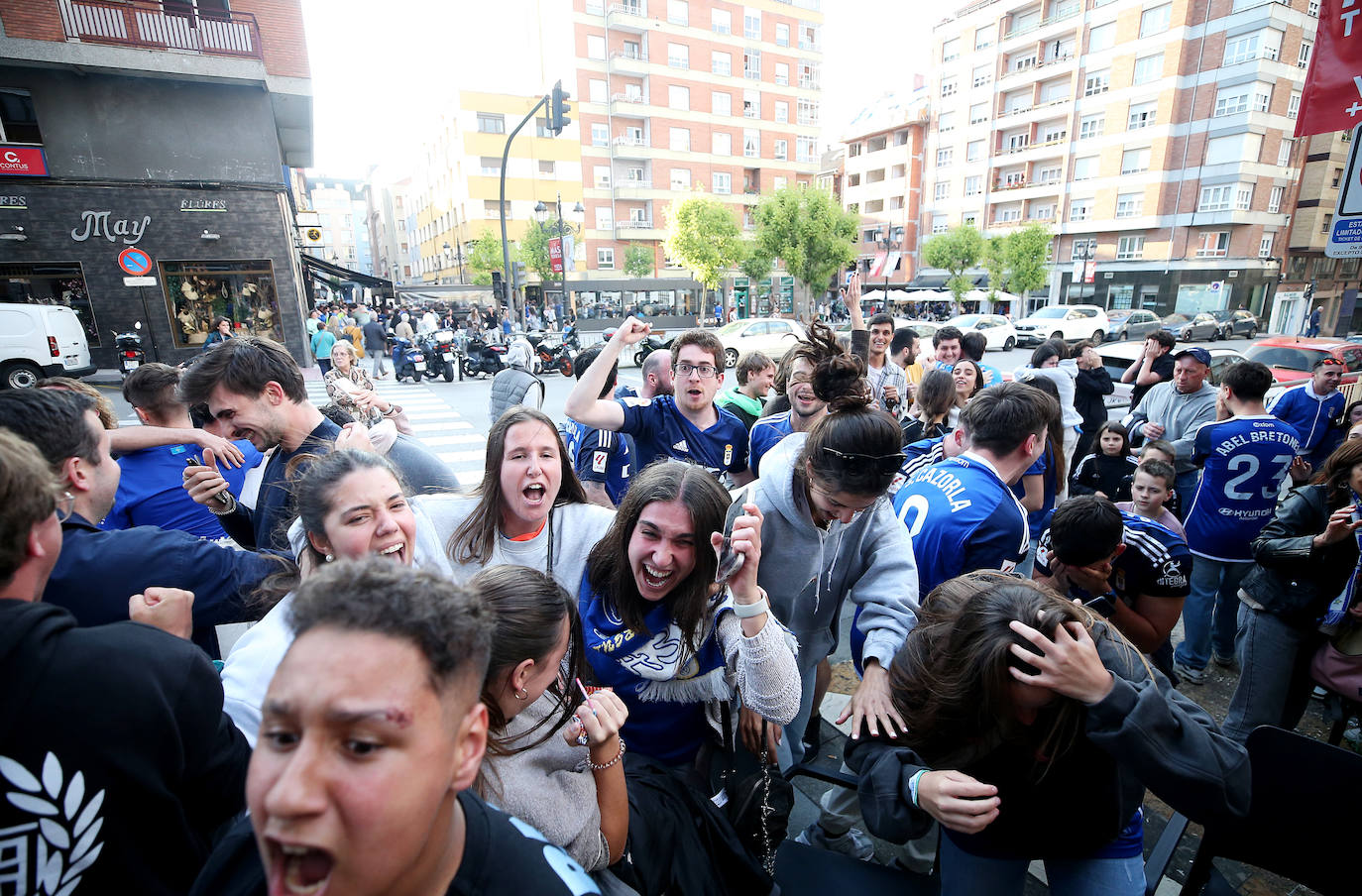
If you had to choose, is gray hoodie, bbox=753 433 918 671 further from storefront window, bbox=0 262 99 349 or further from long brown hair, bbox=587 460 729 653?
storefront window, bbox=0 262 99 349

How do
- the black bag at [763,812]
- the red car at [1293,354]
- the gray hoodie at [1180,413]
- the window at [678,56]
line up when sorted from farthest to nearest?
the window at [678,56] → the red car at [1293,354] → the gray hoodie at [1180,413] → the black bag at [763,812]

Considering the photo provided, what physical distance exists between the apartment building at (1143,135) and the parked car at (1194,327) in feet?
17.7

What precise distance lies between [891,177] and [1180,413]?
50.3 m

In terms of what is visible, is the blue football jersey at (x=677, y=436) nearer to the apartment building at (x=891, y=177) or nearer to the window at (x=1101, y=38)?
the apartment building at (x=891, y=177)

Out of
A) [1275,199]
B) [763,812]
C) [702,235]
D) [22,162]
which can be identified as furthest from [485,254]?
[1275,199]

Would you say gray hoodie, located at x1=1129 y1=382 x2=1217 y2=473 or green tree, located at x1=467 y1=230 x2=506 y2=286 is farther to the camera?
green tree, located at x1=467 y1=230 x2=506 y2=286

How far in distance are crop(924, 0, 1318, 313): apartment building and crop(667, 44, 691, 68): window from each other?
19683 millimetres

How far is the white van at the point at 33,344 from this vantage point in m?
12.4

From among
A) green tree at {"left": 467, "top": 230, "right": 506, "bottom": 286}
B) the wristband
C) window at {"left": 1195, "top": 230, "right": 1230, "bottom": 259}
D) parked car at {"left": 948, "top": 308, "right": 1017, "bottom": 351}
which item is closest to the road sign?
the wristband

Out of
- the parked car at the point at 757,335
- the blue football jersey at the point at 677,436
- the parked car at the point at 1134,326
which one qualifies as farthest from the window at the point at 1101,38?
the blue football jersey at the point at 677,436

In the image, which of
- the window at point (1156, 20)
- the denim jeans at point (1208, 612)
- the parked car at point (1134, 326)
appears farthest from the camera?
the window at point (1156, 20)

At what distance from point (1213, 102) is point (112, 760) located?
4688cm

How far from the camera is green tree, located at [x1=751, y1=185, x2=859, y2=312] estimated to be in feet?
108

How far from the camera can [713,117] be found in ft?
136
